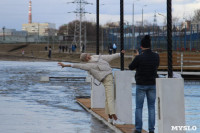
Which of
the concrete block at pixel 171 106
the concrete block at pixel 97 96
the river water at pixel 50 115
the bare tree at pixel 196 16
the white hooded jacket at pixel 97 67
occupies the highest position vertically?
the bare tree at pixel 196 16

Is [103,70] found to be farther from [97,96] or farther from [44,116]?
[97,96]

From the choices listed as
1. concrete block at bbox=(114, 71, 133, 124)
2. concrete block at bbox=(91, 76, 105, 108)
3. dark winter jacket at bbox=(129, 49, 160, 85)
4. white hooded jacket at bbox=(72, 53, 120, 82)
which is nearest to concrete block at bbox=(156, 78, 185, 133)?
dark winter jacket at bbox=(129, 49, 160, 85)

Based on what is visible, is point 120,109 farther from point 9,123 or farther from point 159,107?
point 159,107

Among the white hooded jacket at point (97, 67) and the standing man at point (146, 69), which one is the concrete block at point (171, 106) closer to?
the standing man at point (146, 69)

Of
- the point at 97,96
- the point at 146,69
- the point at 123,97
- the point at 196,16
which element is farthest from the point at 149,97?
the point at 196,16

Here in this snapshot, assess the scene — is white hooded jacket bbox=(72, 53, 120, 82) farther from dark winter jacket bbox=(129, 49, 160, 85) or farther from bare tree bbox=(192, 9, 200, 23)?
bare tree bbox=(192, 9, 200, 23)

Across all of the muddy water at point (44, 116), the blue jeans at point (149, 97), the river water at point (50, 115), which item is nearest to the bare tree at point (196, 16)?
the river water at point (50, 115)

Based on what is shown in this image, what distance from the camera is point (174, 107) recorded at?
9117 mm

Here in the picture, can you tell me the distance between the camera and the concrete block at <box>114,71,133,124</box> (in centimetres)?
1260

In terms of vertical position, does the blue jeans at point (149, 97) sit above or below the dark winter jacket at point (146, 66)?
below

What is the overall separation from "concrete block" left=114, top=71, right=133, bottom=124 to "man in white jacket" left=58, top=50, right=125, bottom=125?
25 cm

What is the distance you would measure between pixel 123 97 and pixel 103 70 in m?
0.89

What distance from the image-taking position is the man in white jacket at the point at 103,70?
12.1 meters

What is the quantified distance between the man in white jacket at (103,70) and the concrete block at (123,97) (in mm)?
245
